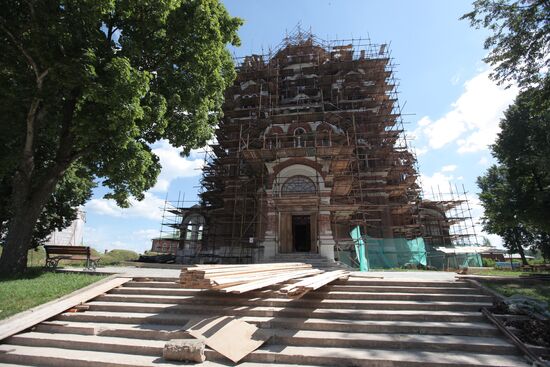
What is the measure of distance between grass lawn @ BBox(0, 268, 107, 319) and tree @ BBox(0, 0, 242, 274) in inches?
64.3

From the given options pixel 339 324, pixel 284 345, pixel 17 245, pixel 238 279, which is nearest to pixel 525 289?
pixel 339 324

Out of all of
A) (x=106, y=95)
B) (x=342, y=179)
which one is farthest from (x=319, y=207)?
(x=106, y=95)

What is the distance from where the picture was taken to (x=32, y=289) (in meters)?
7.94

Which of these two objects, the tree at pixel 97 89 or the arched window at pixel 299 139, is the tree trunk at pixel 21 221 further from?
the arched window at pixel 299 139

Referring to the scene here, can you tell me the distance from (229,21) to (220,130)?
44.8 feet

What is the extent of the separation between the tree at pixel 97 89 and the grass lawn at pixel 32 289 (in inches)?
64.3

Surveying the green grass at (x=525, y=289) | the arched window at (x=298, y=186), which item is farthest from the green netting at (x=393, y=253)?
the green grass at (x=525, y=289)

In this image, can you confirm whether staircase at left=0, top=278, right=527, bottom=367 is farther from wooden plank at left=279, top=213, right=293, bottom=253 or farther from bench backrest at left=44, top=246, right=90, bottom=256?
wooden plank at left=279, top=213, right=293, bottom=253

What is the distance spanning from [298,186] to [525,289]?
41.5ft

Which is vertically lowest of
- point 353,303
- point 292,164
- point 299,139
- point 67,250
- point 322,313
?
point 322,313

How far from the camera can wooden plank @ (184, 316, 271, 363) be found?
5146 millimetres

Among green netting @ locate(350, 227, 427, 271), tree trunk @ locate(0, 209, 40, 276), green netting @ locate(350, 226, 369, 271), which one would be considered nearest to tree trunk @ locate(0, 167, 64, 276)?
tree trunk @ locate(0, 209, 40, 276)

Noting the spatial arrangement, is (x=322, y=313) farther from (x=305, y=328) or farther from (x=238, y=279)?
(x=238, y=279)

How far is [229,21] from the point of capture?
13875mm
